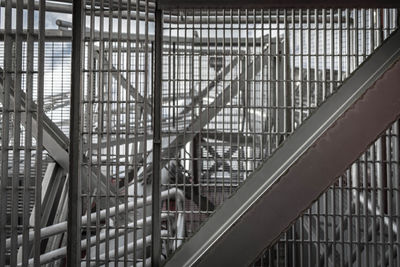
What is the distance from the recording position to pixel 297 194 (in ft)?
4.79

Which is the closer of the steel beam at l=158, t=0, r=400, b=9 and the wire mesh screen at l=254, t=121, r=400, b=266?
the steel beam at l=158, t=0, r=400, b=9

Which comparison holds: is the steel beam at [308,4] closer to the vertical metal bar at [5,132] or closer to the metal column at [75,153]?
the metal column at [75,153]

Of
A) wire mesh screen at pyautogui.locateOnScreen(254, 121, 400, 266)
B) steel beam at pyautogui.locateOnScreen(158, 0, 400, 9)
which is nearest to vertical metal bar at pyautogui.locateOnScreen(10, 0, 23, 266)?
steel beam at pyautogui.locateOnScreen(158, 0, 400, 9)

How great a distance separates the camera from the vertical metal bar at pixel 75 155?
197 centimetres

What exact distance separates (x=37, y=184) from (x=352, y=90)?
1.60 m

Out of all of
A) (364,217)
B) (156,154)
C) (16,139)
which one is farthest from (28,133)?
(364,217)

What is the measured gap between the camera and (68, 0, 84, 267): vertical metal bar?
1.97 m

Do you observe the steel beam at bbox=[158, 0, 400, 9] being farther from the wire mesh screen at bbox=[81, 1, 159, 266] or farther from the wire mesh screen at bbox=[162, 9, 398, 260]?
the wire mesh screen at bbox=[81, 1, 159, 266]

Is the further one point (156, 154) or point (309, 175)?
point (156, 154)

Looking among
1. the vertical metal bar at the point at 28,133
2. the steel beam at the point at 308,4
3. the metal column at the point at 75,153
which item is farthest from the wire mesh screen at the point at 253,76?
the vertical metal bar at the point at 28,133

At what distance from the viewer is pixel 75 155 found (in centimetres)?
199

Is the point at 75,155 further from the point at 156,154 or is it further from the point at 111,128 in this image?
the point at 156,154

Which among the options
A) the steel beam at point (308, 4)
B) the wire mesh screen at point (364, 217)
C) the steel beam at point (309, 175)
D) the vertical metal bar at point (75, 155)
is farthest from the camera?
the wire mesh screen at point (364, 217)

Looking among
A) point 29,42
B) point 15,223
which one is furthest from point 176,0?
point 15,223
